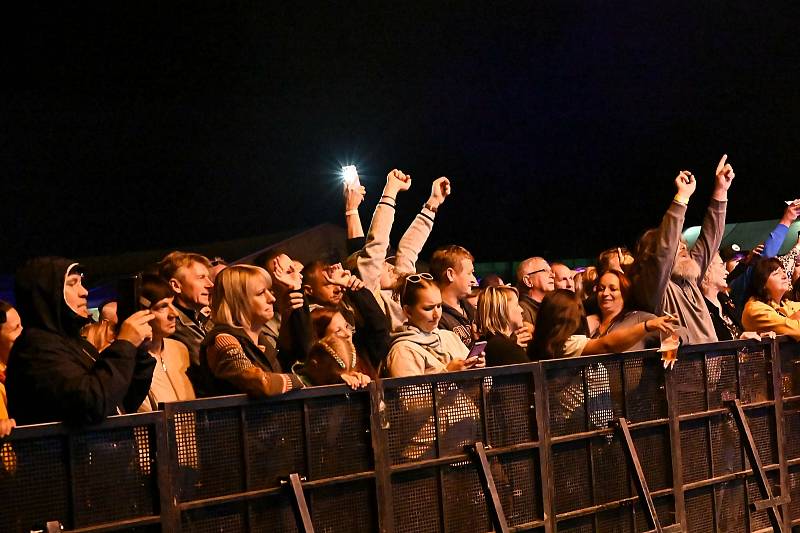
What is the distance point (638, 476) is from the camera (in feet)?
19.9

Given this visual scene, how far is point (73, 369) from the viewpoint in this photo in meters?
4.11

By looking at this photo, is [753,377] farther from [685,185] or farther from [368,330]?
[368,330]

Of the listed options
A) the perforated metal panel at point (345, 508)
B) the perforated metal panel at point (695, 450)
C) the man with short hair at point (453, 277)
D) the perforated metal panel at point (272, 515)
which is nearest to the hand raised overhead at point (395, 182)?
the man with short hair at point (453, 277)

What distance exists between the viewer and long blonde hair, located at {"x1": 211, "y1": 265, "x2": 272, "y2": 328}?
5.12 meters

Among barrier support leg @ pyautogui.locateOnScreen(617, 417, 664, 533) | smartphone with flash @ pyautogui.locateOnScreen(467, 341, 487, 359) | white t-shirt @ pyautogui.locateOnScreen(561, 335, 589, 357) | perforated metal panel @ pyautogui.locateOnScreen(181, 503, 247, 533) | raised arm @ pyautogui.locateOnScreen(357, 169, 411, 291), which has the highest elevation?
raised arm @ pyautogui.locateOnScreen(357, 169, 411, 291)

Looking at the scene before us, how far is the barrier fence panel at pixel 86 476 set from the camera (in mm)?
3902

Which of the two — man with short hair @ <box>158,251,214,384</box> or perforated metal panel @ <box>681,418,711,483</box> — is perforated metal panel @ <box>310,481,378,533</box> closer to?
man with short hair @ <box>158,251,214,384</box>

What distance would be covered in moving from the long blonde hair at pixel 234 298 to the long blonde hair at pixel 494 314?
1.67 metres

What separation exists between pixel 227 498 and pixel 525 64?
16.3 meters

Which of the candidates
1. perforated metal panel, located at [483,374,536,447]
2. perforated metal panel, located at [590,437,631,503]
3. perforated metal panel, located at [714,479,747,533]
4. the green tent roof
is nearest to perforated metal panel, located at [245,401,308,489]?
perforated metal panel, located at [483,374,536,447]

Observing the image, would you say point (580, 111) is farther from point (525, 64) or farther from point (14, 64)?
point (14, 64)

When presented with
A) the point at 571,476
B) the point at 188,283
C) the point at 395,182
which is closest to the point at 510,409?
the point at 571,476

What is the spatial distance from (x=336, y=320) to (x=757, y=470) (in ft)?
10.0

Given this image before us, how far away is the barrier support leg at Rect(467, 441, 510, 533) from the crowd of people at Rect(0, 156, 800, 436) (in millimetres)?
432
